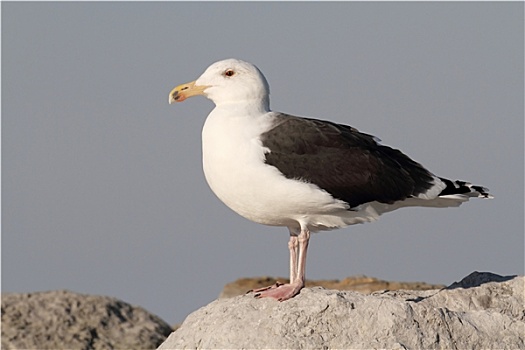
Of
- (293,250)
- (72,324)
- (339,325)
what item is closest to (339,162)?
(293,250)

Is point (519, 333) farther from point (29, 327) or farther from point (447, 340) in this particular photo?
point (29, 327)

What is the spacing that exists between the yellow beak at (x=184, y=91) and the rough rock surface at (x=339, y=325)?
7.72ft

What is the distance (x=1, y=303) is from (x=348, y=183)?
31.4 ft

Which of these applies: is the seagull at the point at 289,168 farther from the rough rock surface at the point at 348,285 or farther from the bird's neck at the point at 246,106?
the rough rock surface at the point at 348,285

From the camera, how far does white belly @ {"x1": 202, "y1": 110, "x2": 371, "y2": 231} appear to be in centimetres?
1072

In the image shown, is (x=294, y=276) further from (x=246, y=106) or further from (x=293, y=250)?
(x=246, y=106)

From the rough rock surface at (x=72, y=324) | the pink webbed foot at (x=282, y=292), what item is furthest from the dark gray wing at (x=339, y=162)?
the rough rock surface at (x=72, y=324)

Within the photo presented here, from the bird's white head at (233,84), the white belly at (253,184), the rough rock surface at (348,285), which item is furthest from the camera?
the rough rock surface at (348,285)

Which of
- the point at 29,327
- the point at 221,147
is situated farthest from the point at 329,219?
the point at 29,327

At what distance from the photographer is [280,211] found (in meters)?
10.9

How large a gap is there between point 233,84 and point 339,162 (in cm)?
137

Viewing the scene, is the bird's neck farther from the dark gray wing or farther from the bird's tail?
the bird's tail

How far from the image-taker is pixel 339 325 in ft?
31.8

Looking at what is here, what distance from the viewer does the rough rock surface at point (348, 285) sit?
1817 cm
